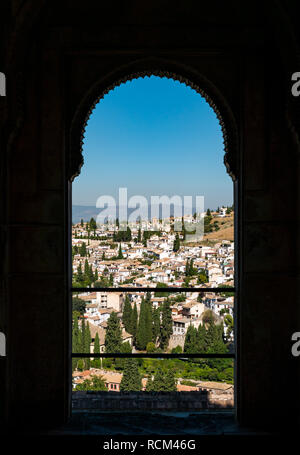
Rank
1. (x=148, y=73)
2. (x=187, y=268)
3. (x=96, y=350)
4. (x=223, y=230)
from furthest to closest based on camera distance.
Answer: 1. (x=187, y=268)
2. (x=223, y=230)
3. (x=96, y=350)
4. (x=148, y=73)

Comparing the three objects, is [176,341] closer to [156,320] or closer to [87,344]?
[156,320]

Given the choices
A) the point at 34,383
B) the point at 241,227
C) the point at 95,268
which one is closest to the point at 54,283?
the point at 95,268

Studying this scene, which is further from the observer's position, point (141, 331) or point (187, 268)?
point (187, 268)

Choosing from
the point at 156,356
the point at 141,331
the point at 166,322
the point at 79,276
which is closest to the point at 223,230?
the point at 166,322

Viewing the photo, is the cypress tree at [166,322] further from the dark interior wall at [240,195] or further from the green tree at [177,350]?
the dark interior wall at [240,195]

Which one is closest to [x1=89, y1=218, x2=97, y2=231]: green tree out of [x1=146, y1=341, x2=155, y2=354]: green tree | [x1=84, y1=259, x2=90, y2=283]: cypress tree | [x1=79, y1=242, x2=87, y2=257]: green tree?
[x1=79, y1=242, x2=87, y2=257]: green tree

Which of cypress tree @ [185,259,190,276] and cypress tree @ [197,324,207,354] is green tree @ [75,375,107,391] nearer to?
cypress tree @ [197,324,207,354]

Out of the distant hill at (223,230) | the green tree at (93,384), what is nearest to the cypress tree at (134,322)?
the green tree at (93,384)
